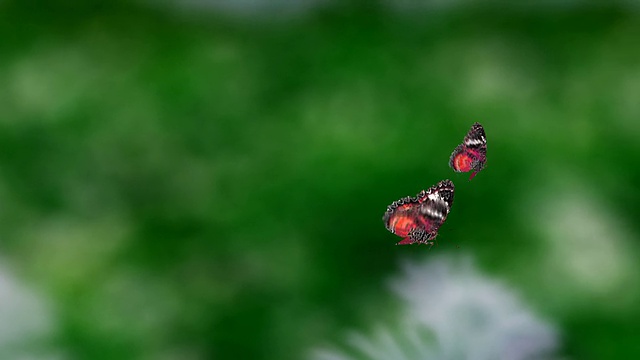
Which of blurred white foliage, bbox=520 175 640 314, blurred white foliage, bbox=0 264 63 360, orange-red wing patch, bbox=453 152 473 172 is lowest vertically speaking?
blurred white foliage, bbox=0 264 63 360

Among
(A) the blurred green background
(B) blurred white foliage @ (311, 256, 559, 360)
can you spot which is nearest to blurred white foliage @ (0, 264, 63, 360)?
(A) the blurred green background

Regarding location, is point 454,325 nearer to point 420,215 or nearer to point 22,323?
point 420,215

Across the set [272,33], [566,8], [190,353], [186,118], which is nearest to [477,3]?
[566,8]

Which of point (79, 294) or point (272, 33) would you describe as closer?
point (79, 294)

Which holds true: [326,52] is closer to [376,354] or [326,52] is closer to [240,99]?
[240,99]

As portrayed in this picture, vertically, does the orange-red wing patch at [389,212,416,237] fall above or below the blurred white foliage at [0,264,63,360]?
above

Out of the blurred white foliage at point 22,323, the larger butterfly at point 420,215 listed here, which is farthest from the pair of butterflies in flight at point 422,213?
the blurred white foliage at point 22,323

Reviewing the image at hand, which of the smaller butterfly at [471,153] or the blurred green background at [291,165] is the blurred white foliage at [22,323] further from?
the smaller butterfly at [471,153]

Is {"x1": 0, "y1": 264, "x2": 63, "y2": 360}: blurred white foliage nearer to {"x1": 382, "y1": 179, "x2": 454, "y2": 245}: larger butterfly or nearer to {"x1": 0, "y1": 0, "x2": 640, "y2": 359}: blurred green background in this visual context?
{"x1": 0, "y1": 0, "x2": 640, "y2": 359}: blurred green background

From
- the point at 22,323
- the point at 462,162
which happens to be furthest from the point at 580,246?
the point at 22,323
